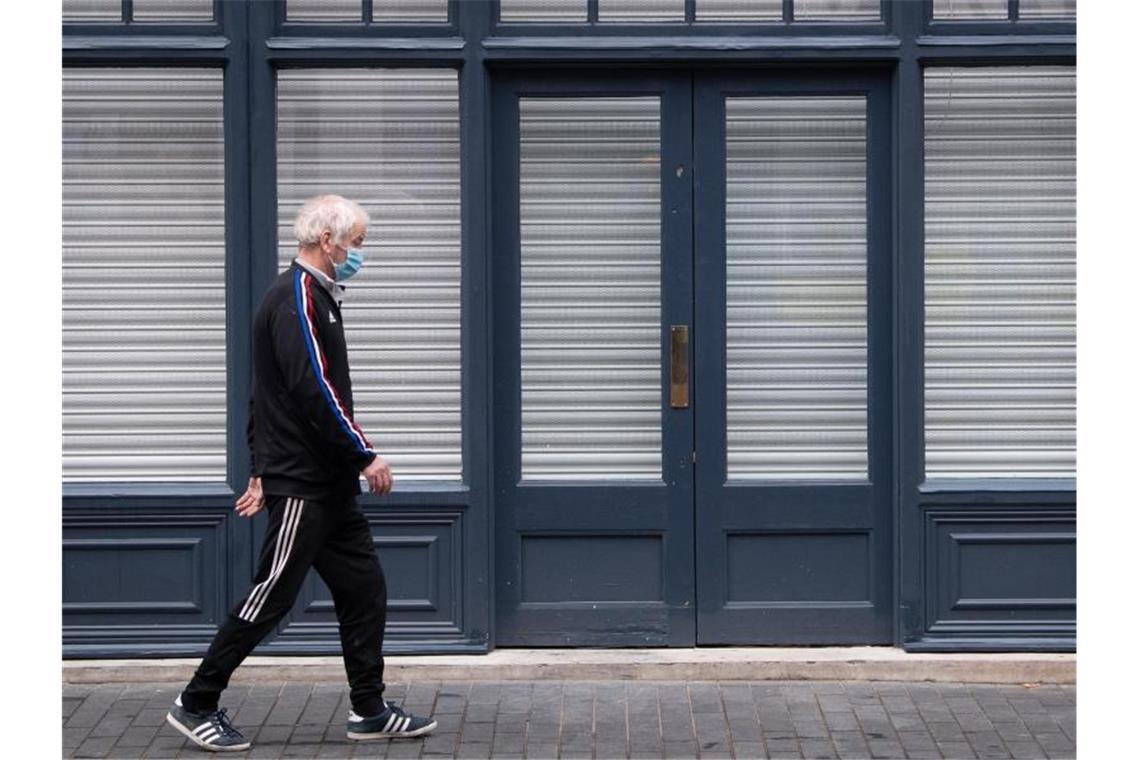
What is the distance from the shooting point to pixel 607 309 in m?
→ 9.09

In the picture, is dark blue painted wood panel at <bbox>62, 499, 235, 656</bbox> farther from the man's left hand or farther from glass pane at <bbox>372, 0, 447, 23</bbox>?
glass pane at <bbox>372, 0, 447, 23</bbox>

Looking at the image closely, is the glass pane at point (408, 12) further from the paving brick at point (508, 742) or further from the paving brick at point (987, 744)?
the paving brick at point (987, 744)

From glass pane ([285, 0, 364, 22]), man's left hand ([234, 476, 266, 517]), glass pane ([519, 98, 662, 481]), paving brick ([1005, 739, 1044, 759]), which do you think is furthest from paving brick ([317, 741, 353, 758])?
glass pane ([285, 0, 364, 22])

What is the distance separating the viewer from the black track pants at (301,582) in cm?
740

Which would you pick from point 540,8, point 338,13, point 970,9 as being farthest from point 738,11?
point 338,13

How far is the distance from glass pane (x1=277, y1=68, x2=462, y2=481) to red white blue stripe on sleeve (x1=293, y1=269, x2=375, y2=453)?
168 cm

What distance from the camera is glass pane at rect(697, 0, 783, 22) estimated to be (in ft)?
29.3

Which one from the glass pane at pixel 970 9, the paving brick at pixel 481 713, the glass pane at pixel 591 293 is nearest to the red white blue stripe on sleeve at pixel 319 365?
the paving brick at pixel 481 713

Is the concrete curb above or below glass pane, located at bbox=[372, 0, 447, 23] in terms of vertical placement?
below

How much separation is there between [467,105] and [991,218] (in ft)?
7.87

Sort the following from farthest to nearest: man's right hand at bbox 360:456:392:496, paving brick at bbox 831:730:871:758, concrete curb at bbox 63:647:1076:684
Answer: concrete curb at bbox 63:647:1076:684 < paving brick at bbox 831:730:871:758 < man's right hand at bbox 360:456:392:496

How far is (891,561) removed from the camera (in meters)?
9.03
